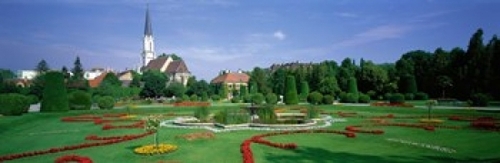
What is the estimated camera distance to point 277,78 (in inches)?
2982

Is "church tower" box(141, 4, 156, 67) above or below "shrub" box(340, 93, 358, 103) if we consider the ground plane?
above

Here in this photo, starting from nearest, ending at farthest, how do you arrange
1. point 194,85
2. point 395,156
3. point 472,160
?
point 472,160 → point 395,156 → point 194,85

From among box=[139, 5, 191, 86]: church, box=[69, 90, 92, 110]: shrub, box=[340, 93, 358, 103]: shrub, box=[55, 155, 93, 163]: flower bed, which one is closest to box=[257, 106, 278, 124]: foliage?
box=[55, 155, 93, 163]: flower bed

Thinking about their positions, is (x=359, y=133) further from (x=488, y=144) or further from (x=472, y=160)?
(x=472, y=160)

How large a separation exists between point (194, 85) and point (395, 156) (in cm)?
6091

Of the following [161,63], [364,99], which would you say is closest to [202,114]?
[364,99]

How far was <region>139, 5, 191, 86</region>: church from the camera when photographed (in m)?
113

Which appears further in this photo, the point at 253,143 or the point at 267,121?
the point at 267,121

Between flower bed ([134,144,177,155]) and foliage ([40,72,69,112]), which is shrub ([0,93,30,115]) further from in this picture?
flower bed ([134,144,177,155])

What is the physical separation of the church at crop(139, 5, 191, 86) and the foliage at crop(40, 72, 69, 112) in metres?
64.6

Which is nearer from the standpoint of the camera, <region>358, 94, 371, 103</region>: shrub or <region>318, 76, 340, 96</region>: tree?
<region>358, 94, 371, 103</region>: shrub

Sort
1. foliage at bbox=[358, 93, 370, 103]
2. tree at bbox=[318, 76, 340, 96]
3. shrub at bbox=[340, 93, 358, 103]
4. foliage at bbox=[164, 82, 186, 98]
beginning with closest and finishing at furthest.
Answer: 1. foliage at bbox=[358, 93, 370, 103]
2. shrub at bbox=[340, 93, 358, 103]
3. tree at bbox=[318, 76, 340, 96]
4. foliage at bbox=[164, 82, 186, 98]

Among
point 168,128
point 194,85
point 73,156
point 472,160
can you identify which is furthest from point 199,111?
point 194,85

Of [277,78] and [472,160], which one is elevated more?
[277,78]
